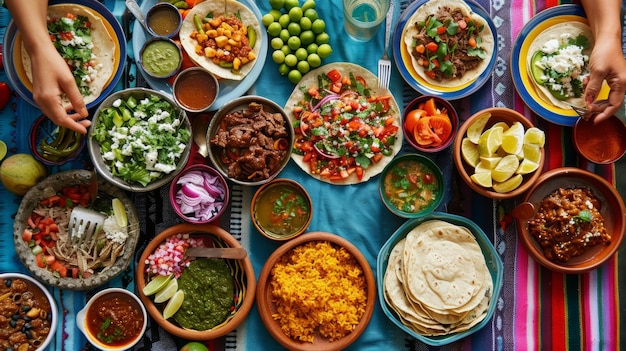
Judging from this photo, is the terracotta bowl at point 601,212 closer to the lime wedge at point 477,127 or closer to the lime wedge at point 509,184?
the lime wedge at point 509,184

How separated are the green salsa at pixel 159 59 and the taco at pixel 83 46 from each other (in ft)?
0.76

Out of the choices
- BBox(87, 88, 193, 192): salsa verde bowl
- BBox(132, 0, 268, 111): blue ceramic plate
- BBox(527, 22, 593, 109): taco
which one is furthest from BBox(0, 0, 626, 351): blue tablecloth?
BBox(87, 88, 193, 192): salsa verde bowl

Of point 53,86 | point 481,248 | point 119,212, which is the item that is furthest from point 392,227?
point 53,86

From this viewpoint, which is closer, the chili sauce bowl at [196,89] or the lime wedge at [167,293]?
the lime wedge at [167,293]

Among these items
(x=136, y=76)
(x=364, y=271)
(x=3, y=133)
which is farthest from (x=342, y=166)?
(x=3, y=133)

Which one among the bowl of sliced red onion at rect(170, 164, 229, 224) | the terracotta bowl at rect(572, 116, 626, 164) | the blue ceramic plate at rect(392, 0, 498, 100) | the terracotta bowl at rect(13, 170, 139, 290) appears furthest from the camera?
the blue ceramic plate at rect(392, 0, 498, 100)

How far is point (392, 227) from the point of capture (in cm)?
412

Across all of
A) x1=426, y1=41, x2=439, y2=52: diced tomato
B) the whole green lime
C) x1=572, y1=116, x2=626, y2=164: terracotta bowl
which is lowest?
the whole green lime

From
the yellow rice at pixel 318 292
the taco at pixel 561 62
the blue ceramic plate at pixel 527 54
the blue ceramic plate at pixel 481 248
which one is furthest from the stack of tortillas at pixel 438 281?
the taco at pixel 561 62

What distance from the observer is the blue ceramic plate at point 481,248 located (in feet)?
12.8

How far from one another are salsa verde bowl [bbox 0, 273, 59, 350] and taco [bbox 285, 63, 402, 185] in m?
2.05

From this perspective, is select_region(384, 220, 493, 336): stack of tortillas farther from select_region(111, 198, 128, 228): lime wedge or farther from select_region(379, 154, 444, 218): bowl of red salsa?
select_region(111, 198, 128, 228): lime wedge

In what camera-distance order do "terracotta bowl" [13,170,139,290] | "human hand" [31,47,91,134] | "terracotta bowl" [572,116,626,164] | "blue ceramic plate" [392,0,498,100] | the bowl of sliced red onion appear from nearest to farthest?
"human hand" [31,47,91,134]
"terracotta bowl" [13,170,139,290]
the bowl of sliced red onion
"terracotta bowl" [572,116,626,164]
"blue ceramic plate" [392,0,498,100]

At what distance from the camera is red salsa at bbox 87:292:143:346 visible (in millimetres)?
3818
